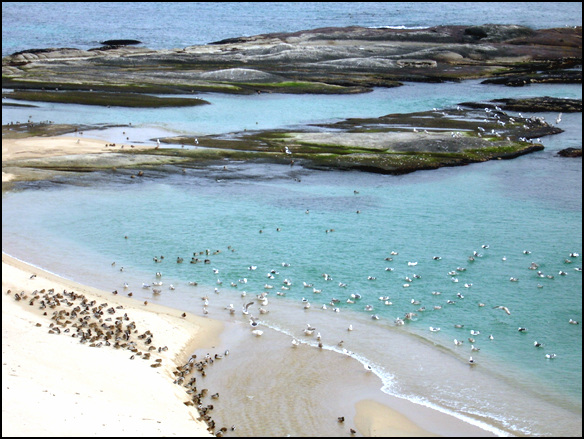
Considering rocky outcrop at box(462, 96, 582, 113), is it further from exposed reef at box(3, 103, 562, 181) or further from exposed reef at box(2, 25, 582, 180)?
exposed reef at box(3, 103, 562, 181)

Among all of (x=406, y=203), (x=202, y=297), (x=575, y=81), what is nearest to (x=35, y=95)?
(x=406, y=203)

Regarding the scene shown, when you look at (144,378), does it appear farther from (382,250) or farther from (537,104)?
(537,104)

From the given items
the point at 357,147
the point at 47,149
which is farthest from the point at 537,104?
the point at 47,149

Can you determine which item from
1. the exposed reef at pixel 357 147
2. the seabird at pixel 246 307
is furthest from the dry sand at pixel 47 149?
the seabird at pixel 246 307

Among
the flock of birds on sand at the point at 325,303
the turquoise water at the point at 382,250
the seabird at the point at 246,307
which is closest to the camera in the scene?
the turquoise water at the point at 382,250

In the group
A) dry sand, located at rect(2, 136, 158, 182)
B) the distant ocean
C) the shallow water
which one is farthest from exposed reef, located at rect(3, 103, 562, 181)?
the shallow water

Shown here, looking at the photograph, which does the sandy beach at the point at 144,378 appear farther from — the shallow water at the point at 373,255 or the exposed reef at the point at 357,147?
the exposed reef at the point at 357,147
